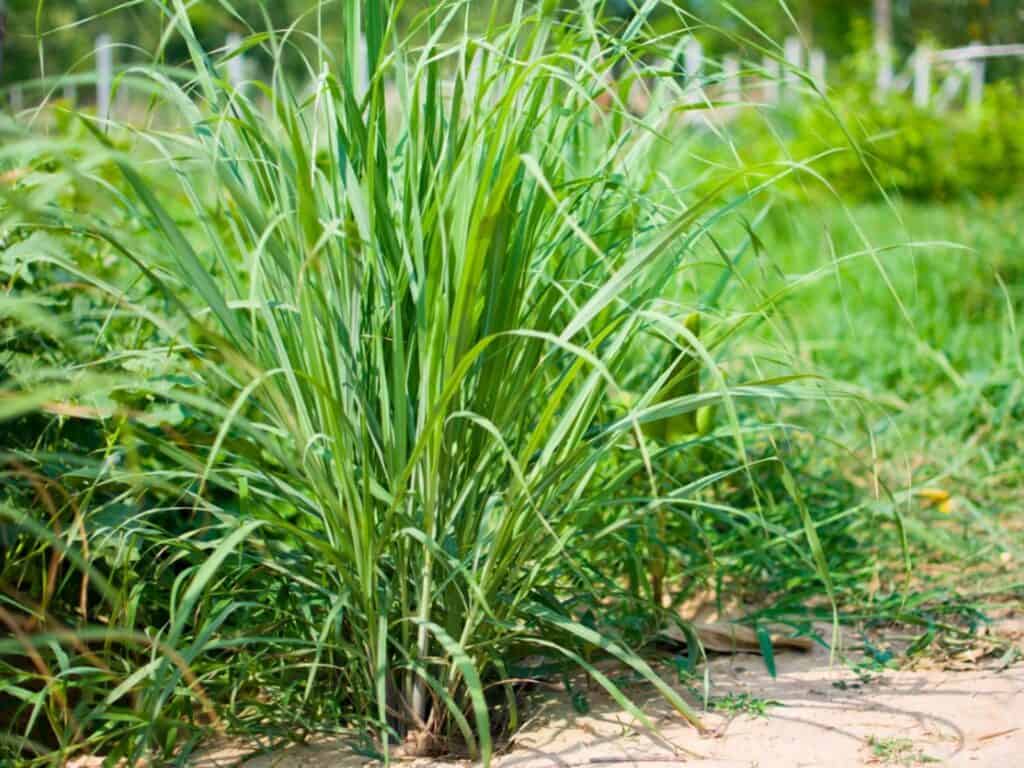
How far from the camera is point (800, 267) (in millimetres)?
4641

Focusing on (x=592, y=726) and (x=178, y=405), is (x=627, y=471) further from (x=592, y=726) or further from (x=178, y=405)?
(x=178, y=405)

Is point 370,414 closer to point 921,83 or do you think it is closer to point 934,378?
point 934,378

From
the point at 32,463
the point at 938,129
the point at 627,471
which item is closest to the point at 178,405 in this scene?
the point at 32,463

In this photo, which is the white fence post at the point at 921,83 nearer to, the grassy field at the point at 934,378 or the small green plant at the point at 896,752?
the grassy field at the point at 934,378

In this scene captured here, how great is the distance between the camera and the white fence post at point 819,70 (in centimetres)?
138

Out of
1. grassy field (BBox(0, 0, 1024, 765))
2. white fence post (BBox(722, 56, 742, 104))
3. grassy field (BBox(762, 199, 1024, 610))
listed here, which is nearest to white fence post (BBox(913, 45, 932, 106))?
grassy field (BBox(762, 199, 1024, 610))

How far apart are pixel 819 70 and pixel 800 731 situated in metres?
12.9

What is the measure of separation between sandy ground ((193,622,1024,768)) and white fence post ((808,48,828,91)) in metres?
0.85

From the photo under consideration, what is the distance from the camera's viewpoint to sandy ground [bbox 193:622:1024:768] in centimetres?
138

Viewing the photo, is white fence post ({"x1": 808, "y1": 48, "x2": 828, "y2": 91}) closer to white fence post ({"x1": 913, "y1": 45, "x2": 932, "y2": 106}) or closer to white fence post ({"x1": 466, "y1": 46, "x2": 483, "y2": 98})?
white fence post ({"x1": 466, "y1": 46, "x2": 483, "y2": 98})

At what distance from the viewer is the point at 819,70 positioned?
43.0ft

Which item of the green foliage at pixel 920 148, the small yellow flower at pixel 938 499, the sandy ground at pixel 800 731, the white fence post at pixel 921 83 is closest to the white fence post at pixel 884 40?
the white fence post at pixel 921 83

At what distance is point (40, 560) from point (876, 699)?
4.17 feet

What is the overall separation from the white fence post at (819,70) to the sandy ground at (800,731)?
0.85m
